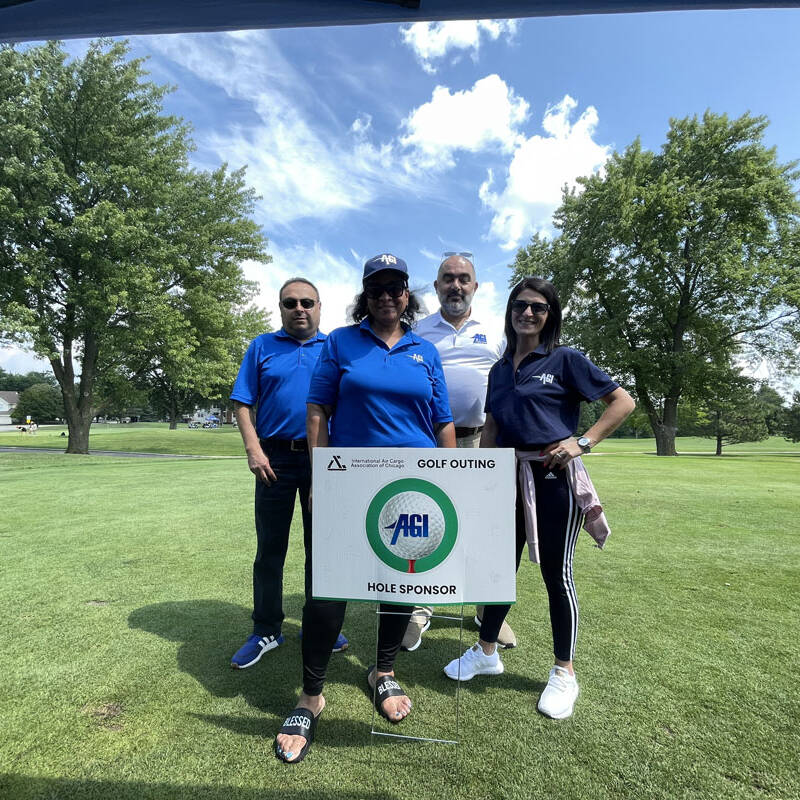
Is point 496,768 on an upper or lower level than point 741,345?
lower

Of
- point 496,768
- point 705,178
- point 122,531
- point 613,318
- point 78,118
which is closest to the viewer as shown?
point 496,768

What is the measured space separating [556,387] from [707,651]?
1.86 m

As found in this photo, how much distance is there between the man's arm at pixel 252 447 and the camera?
263cm

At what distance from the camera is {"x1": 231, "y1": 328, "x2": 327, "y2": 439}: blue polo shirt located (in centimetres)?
274

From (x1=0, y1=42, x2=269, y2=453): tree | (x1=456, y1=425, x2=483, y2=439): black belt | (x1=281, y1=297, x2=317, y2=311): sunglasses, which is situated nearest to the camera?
(x1=281, y1=297, x2=317, y2=311): sunglasses

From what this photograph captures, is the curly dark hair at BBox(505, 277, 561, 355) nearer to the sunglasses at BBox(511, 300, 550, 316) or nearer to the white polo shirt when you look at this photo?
the sunglasses at BBox(511, 300, 550, 316)

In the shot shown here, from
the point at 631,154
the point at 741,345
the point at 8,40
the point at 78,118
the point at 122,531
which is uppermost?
the point at 631,154

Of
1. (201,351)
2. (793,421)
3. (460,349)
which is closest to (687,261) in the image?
(201,351)

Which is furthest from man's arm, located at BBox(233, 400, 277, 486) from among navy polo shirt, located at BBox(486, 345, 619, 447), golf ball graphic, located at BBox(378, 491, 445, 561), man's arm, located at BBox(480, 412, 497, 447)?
navy polo shirt, located at BBox(486, 345, 619, 447)

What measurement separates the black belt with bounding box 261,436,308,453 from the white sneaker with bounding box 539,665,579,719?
172 centimetres

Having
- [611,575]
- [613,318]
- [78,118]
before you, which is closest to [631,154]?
[613,318]

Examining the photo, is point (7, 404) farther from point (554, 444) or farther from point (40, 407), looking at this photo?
point (554, 444)

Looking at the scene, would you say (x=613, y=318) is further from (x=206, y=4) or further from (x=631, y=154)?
(x=206, y=4)

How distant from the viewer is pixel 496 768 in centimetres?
186
